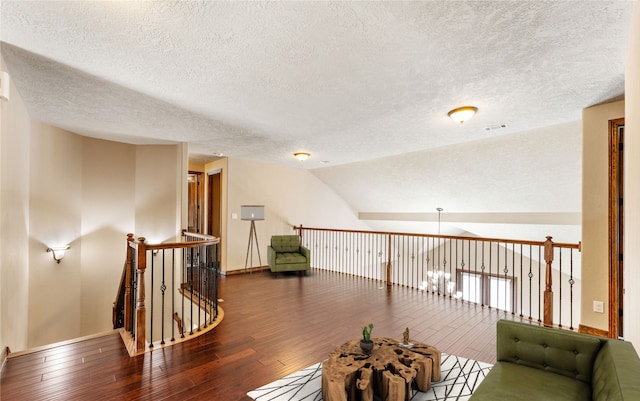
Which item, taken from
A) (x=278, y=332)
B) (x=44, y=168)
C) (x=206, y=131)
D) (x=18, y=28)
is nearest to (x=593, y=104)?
(x=278, y=332)

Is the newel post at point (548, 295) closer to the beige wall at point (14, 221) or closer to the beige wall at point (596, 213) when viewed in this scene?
the beige wall at point (596, 213)

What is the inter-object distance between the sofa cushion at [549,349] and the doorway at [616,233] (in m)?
2.07

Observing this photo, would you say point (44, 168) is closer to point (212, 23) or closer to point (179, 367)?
point (179, 367)

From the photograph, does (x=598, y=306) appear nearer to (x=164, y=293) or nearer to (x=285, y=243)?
(x=285, y=243)

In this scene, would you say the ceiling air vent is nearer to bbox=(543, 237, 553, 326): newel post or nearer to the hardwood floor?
bbox=(543, 237, 553, 326): newel post

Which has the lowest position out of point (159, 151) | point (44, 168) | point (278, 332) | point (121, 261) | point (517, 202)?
point (278, 332)

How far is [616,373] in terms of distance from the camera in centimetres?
137

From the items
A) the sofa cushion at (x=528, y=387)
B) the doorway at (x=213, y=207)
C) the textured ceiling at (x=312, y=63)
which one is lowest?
the sofa cushion at (x=528, y=387)

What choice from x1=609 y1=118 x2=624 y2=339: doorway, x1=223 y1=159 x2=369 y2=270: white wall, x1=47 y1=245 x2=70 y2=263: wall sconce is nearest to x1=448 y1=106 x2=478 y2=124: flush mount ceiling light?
x1=609 y1=118 x2=624 y2=339: doorway

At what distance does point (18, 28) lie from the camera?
2.08 m

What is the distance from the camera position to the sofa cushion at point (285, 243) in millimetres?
6695

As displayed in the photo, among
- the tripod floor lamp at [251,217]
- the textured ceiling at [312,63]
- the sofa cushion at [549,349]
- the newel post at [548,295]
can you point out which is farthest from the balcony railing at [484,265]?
the sofa cushion at [549,349]

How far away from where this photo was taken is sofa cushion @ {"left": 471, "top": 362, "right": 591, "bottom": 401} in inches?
65.7

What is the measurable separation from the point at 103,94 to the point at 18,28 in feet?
3.86
